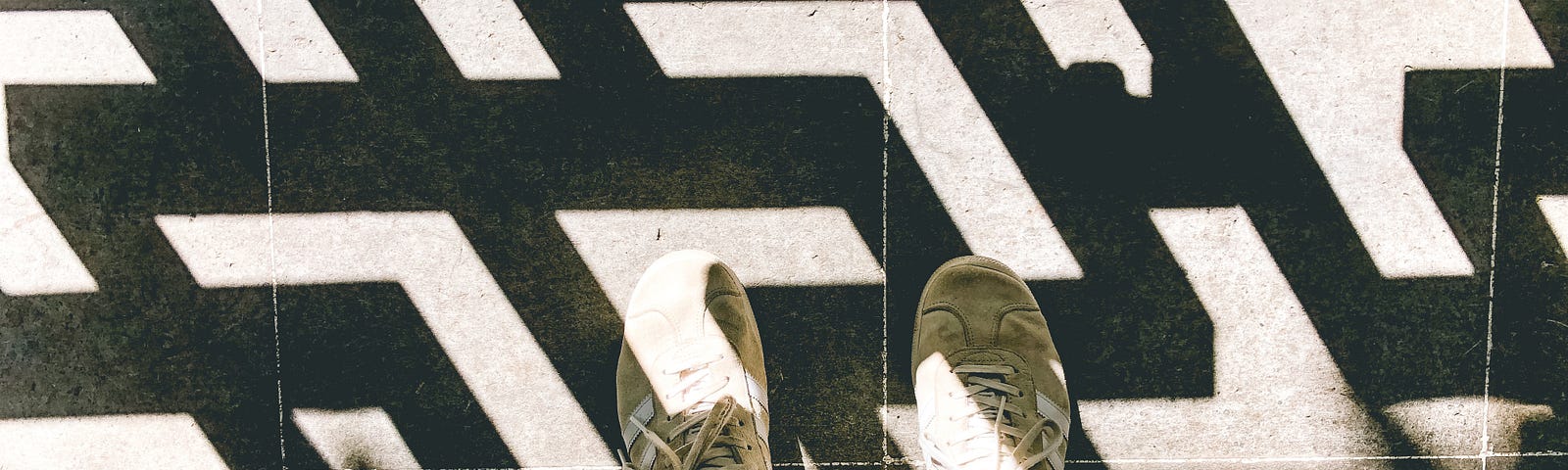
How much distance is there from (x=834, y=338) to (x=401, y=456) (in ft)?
3.58

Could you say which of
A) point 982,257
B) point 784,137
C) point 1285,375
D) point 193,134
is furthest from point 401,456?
point 1285,375

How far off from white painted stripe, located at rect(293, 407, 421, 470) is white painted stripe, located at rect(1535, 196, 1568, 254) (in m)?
2.70

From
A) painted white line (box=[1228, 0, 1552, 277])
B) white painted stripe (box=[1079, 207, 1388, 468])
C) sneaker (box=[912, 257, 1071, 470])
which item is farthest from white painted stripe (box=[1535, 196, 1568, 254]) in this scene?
sneaker (box=[912, 257, 1071, 470])

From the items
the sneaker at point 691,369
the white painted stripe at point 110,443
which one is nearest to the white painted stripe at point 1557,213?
the sneaker at point 691,369

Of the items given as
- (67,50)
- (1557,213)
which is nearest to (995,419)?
(1557,213)

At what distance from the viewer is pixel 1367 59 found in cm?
162

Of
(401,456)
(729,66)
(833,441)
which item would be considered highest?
(729,66)

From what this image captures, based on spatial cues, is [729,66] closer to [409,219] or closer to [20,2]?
[409,219]

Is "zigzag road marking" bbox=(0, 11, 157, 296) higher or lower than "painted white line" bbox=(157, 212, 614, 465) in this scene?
higher

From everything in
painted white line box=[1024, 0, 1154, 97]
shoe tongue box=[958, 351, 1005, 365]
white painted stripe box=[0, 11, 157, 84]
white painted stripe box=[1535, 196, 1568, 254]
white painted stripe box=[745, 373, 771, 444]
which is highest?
painted white line box=[1024, 0, 1154, 97]

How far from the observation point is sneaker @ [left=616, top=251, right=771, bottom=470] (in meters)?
1.65

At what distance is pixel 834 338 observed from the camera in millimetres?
1702

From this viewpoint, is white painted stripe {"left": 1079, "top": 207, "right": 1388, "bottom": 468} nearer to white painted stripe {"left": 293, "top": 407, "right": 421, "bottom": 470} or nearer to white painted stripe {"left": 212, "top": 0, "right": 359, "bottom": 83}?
white painted stripe {"left": 293, "top": 407, "right": 421, "bottom": 470}

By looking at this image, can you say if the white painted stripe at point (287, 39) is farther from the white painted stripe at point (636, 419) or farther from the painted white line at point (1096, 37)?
the painted white line at point (1096, 37)
